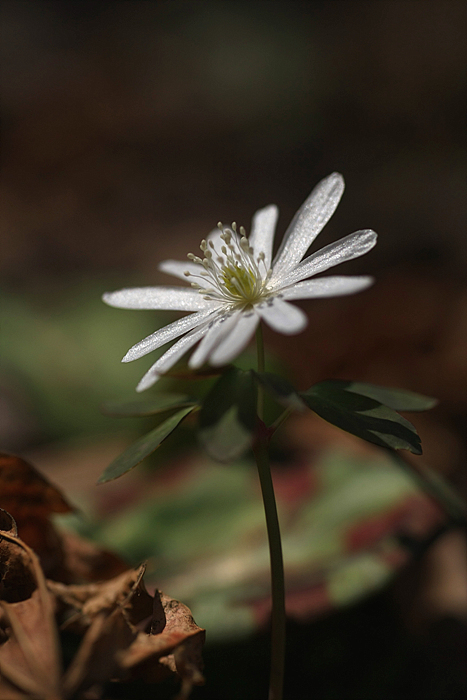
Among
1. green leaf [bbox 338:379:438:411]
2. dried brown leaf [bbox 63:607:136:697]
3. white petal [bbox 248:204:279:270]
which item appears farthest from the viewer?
white petal [bbox 248:204:279:270]

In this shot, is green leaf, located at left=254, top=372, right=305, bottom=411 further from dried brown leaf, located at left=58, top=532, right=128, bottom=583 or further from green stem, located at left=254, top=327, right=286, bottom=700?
dried brown leaf, located at left=58, top=532, right=128, bottom=583

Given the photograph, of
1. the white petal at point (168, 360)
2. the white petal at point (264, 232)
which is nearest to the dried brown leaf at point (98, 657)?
the white petal at point (168, 360)

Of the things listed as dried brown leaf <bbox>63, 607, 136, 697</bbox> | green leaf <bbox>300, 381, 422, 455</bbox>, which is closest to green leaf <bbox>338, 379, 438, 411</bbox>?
green leaf <bbox>300, 381, 422, 455</bbox>

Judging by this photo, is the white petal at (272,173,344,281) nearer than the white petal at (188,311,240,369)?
No

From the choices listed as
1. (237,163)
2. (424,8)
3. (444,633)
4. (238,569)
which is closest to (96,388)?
(238,569)

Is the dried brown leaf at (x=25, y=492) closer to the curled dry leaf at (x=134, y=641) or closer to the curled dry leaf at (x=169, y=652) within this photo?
the curled dry leaf at (x=134, y=641)

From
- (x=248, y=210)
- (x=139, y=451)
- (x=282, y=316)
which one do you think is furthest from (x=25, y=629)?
(x=248, y=210)
